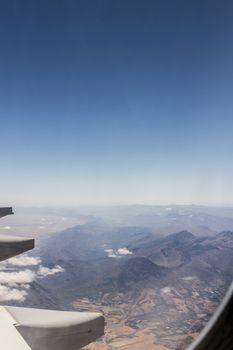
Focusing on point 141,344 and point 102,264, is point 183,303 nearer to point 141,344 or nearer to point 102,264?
point 141,344

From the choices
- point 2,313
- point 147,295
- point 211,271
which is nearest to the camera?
point 2,313

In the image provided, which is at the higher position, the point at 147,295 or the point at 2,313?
the point at 2,313

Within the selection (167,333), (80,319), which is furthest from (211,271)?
(80,319)

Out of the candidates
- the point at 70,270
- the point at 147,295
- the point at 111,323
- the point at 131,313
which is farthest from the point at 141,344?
the point at 70,270

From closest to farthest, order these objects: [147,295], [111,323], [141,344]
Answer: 1. [141,344]
2. [111,323]
3. [147,295]

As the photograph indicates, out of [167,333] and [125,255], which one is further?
[125,255]

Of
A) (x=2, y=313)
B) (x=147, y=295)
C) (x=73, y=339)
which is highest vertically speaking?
(x=2, y=313)

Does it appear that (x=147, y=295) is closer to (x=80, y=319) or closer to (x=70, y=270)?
(x=70, y=270)
